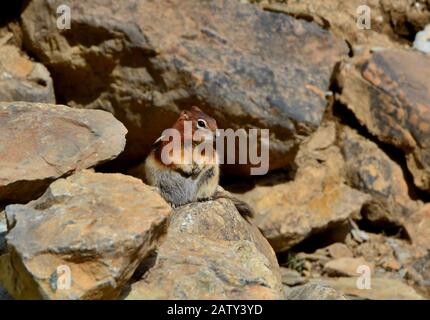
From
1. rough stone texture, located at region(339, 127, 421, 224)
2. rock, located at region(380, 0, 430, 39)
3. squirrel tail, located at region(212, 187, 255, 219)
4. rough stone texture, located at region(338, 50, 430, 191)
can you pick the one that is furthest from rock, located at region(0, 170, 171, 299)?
rock, located at region(380, 0, 430, 39)

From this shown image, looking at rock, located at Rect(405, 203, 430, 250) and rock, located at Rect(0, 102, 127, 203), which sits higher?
rock, located at Rect(0, 102, 127, 203)

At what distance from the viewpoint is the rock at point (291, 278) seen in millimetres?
10469

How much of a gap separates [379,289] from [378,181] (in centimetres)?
193

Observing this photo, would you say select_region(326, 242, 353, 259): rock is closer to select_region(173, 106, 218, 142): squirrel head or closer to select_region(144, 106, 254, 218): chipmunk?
select_region(144, 106, 254, 218): chipmunk

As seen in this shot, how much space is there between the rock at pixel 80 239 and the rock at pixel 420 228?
664 cm

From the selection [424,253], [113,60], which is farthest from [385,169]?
[113,60]

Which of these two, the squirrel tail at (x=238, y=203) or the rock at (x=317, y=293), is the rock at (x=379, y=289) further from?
the rock at (x=317, y=293)

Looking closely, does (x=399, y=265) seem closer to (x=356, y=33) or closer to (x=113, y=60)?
(x=356, y=33)

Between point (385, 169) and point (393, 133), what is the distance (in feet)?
1.73

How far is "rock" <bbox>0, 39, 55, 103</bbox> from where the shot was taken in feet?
34.0

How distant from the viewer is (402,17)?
40.9 ft

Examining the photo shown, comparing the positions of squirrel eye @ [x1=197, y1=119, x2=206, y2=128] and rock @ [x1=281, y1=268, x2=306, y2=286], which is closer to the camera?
squirrel eye @ [x1=197, y1=119, x2=206, y2=128]

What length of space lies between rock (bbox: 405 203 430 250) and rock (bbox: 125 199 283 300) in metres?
5.32

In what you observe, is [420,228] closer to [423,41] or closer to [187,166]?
[423,41]
